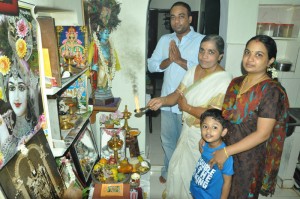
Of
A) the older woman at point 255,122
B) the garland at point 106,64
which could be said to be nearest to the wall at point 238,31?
the older woman at point 255,122

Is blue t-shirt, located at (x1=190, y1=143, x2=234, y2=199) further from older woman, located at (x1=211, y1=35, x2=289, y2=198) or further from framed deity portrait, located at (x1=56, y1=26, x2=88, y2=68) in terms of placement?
framed deity portrait, located at (x1=56, y1=26, x2=88, y2=68)

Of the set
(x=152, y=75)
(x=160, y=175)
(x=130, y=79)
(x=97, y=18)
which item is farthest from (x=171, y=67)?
(x=152, y=75)

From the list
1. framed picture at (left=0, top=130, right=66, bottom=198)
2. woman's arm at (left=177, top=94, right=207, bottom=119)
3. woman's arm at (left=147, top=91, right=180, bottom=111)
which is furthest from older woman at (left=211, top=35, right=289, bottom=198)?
framed picture at (left=0, top=130, right=66, bottom=198)

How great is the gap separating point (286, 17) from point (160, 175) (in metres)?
2.58

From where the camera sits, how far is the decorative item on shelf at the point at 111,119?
267cm

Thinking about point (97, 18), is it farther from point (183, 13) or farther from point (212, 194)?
point (212, 194)

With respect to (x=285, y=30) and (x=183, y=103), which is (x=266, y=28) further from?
(x=183, y=103)

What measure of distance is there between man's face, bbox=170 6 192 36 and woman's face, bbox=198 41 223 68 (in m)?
0.61

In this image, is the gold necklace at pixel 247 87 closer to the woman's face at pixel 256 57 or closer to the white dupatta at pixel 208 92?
the woman's face at pixel 256 57

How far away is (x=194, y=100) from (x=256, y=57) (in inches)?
25.7

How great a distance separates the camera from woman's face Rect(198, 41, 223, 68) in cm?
185

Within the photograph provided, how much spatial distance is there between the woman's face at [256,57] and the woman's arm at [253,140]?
1.09 feet

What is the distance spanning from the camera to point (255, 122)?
5.01 ft

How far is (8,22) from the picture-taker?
36.5 inches
